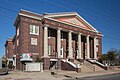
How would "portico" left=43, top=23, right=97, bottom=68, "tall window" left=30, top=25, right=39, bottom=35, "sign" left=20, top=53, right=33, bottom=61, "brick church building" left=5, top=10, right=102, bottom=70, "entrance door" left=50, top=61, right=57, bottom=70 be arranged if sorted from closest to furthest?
"sign" left=20, top=53, right=33, bottom=61 < "brick church building" left=5, top=10, right=102, bottom=70 < "tall window" left=30, top=25, right=39, bottom=35 < "portico" left=43, top=23, right=97, bottom=68 < "entrance door" left=50, top=61, right=57, bottom=70

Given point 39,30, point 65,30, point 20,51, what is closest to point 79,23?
point 65,30

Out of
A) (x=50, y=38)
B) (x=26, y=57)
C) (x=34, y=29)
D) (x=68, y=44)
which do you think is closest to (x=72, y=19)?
(x=68, y=44)

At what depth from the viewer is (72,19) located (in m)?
40.1

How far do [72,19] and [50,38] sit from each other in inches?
301

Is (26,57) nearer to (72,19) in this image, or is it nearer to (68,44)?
(68,44)

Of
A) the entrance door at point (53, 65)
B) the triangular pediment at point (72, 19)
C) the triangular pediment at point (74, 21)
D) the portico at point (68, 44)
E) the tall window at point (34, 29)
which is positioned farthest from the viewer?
the triangular pediment at point (74, 21)

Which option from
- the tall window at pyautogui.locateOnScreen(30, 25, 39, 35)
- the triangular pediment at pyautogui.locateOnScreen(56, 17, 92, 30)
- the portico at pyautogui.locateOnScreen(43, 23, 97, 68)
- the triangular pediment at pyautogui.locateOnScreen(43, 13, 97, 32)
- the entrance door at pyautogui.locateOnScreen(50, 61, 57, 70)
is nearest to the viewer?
the tall window at pyautogui.locateOnScreen(30, 25, 39, 35)

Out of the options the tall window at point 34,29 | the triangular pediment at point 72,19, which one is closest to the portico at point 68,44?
the tall window at point 34,29

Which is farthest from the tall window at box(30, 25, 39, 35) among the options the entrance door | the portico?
the entrance door

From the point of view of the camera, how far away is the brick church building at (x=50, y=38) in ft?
105

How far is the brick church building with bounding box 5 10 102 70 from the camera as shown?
31.9 m

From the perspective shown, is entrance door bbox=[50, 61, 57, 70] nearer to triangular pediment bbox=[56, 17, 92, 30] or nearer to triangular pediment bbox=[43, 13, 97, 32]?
triangular pediment bbox=[43, 13, 97, 32]

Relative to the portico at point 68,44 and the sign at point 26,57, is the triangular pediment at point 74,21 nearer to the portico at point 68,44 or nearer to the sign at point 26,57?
the portico at point 68,44

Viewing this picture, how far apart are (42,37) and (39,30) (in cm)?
152
